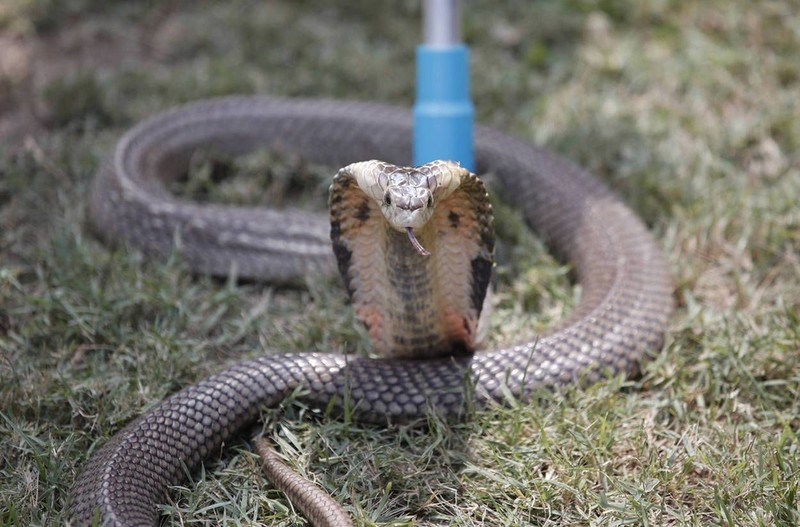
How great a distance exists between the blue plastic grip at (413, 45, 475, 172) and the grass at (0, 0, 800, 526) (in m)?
0.56

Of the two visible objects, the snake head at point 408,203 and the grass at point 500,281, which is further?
the grass at point 500,281

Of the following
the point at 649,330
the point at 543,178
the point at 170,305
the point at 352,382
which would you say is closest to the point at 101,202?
the point at 170,305

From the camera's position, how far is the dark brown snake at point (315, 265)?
261 cm

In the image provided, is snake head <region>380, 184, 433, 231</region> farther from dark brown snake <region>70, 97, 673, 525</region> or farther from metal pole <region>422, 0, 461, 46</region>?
metal pole <region>422, 0, 461, 46</region>

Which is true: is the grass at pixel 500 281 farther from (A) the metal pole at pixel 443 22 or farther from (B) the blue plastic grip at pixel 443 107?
(A) the metal pole at pixel 443 22

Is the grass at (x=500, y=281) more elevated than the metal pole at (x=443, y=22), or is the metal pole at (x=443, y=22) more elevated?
the metal pole at (x=443, y=22)

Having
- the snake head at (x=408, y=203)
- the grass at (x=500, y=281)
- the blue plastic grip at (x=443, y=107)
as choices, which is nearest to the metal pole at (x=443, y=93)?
the blue plastic grip at (x=443, y=107)

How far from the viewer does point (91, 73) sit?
5.03m

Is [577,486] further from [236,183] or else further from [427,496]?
[236,183]

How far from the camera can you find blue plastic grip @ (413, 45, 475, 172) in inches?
145

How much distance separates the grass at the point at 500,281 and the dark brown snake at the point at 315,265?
10 cm

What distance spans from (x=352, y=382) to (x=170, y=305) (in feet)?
2.92

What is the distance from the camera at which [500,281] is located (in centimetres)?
363

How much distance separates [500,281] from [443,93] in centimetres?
83
